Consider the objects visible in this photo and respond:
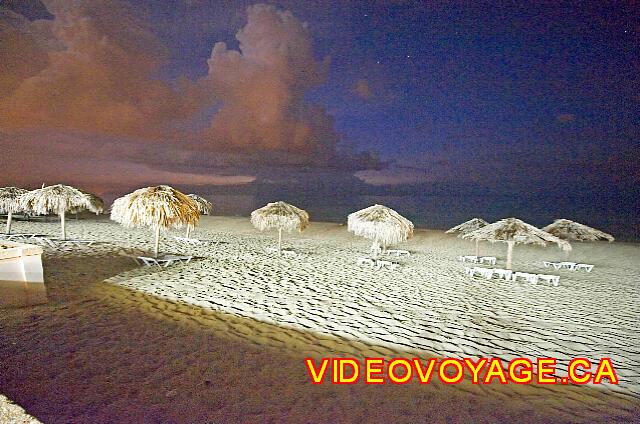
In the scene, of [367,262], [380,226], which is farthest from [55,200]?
[380,226]

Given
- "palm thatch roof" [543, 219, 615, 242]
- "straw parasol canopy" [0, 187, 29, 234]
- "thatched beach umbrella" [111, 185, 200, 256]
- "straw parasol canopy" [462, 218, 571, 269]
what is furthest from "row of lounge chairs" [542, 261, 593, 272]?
"straw parasol canopy" [0, 187, 29, 234]

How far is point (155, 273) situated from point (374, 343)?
5831 millimetres

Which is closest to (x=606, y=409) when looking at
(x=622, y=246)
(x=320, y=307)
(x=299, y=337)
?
(x=299, y=337)

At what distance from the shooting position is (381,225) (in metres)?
11.7

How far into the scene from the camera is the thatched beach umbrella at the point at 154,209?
9.28 meters

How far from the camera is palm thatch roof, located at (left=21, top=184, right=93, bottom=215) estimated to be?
1289cm

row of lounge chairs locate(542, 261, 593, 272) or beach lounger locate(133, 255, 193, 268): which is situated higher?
beach lounger locate(133, 255, 193, 268)

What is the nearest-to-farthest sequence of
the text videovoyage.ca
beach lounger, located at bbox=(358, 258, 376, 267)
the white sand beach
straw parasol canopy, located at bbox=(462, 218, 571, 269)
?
1. the white sand beach
2. the text videovoyage.ca
3. straw parasol canopy, located at bbox=(462, 218, 571, 269)
4. beach lounger, located at bbox=(358, 258, 376, 267)

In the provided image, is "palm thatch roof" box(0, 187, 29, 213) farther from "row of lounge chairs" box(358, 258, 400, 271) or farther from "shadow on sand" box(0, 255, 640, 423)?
"row of lounge chairs" box(358, 258, 400, 271)

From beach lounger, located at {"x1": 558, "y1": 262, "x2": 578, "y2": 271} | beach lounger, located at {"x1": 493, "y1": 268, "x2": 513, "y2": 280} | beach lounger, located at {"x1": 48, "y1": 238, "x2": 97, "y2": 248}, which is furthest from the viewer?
beach lounger, located at {"x1": 558, "y1": 262, "x2": 578, "y2": 271}

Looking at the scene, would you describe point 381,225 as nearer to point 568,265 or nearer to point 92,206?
point 568,265

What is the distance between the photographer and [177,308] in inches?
229

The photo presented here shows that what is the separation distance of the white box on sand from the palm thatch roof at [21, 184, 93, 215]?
907 centimetres

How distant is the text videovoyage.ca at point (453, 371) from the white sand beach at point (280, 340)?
5.9 inches
